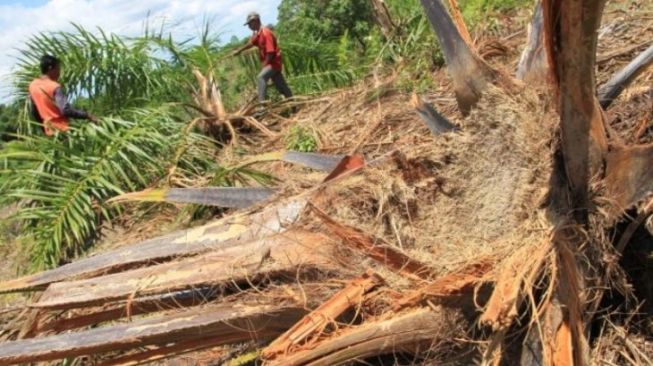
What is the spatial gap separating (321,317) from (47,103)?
167 inches

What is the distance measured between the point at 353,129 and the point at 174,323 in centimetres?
310

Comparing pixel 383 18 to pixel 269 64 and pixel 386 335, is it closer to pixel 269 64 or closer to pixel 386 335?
pixel 269 64

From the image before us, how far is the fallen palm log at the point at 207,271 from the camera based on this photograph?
319 centimetres

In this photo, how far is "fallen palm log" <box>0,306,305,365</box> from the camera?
3.05m

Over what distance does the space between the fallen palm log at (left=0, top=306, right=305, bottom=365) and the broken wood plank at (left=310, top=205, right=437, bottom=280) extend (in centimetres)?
38

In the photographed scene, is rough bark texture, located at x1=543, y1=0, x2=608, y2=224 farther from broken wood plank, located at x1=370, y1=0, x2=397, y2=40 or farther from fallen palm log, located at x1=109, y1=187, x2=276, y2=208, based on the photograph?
broken wood plank, located at x1=370, y1=0, x2=397, y2=40

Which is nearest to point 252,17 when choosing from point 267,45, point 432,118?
point 267,45

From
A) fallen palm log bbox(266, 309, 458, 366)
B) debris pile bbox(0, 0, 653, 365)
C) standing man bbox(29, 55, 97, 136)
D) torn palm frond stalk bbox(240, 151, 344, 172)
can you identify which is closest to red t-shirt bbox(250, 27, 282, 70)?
standing man bbox(29, 55, 97, 136)

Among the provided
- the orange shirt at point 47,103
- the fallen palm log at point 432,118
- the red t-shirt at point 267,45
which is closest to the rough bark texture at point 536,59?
the fallen palm log at point 432,118

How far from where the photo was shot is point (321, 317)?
295 centimetres

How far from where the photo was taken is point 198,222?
525 centimetres

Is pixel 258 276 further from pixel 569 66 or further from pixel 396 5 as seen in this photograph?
pixel 396 5

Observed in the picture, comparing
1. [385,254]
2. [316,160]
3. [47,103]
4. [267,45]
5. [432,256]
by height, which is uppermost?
[47,103]

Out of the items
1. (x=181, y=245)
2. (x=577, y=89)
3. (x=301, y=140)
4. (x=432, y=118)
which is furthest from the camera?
(x=301, y=140)
